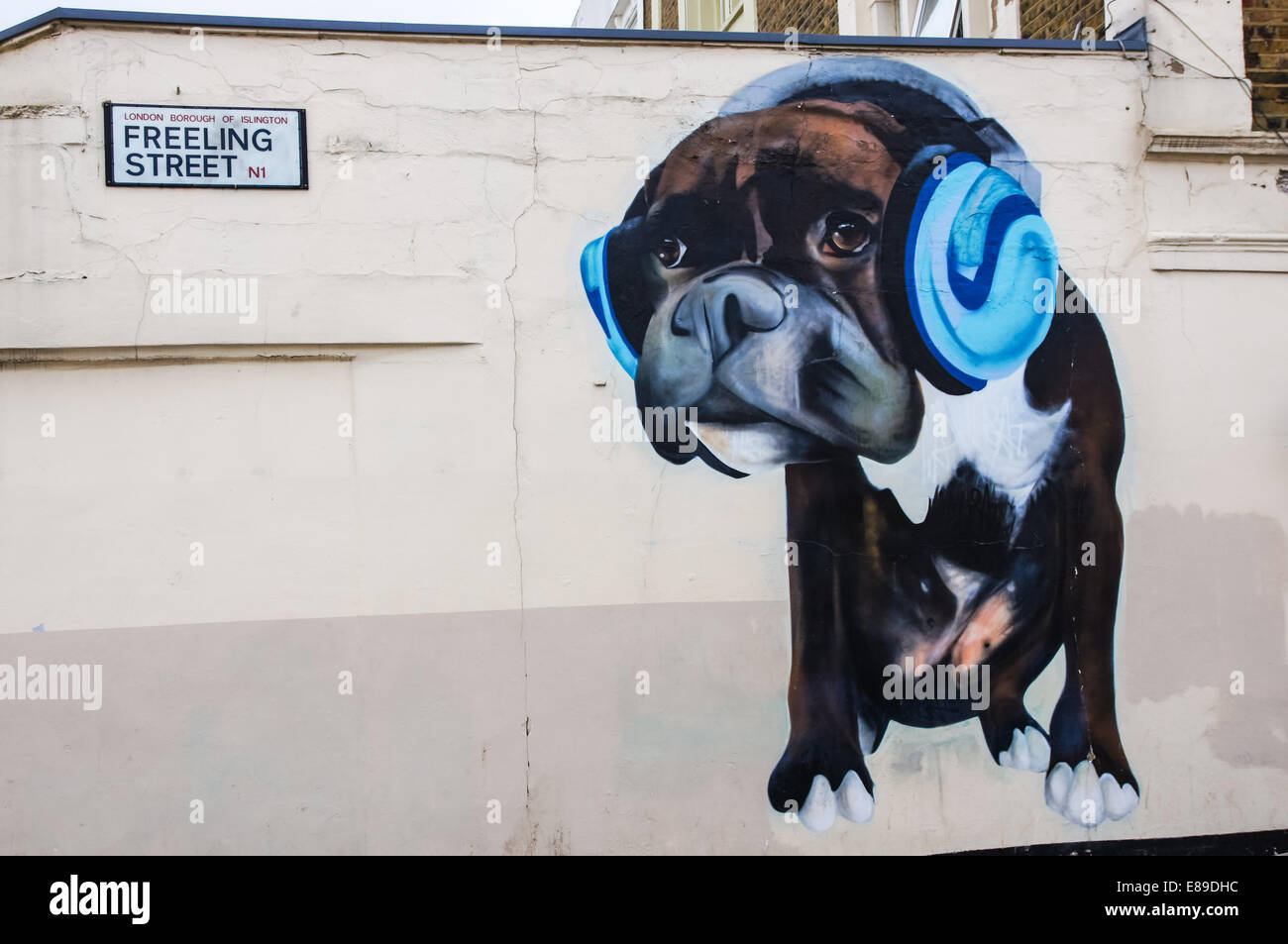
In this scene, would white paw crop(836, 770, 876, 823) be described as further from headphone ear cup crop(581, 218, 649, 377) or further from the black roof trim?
the black roof trim

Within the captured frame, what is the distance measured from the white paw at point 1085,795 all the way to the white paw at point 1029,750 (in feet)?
0.26

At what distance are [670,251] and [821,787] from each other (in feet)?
9.98

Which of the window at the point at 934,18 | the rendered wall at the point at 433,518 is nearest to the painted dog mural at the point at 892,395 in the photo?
the rendered wall at the point at 433,518

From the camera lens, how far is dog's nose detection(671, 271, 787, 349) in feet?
20.3

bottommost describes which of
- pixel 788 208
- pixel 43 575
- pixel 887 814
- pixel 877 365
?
pixel 887 814

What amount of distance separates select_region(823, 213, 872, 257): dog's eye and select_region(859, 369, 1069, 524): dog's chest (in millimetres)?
809

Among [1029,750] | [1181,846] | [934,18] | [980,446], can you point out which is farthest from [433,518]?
[934,18]

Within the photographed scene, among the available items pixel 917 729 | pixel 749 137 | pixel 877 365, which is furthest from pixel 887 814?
pixel 749 137

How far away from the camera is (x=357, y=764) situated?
229 inches

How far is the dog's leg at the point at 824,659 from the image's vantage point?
6.12m

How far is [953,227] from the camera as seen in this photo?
20.7 ft

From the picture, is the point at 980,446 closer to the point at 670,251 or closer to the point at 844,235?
the point at 844,235

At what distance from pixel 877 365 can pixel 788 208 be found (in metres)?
1.00

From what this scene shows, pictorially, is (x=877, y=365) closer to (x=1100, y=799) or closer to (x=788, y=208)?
(x=788, y=208)
